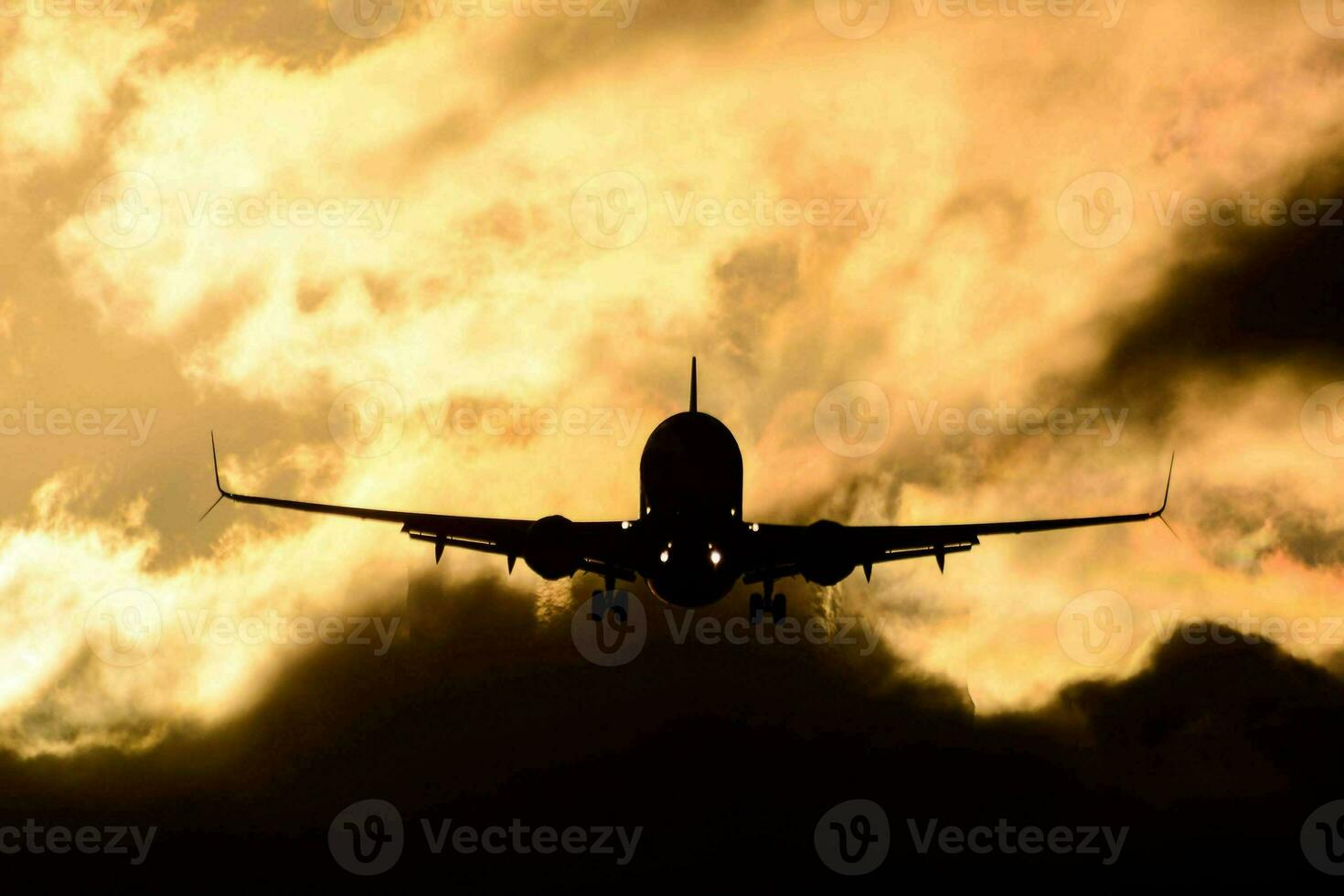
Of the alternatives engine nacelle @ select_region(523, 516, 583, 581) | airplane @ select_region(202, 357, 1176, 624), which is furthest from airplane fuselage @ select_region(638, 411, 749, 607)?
engine nacelle @ select_region(523, 516, 583, 581)

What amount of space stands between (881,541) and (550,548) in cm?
1746

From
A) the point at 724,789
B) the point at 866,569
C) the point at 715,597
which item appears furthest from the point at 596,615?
the point at 724,789

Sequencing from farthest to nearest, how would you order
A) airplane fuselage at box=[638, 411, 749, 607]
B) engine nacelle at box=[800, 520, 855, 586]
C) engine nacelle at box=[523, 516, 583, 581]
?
1. engine nacelle at box=[800, 520, 855, 586]
2. engine nacelle at box=[523, 516, 583, 581]
3. airplane fuselage at box=[638, 411, 749, 607]

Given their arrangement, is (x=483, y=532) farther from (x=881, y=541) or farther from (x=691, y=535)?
(x=881, y=541)

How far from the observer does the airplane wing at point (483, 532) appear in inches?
2192

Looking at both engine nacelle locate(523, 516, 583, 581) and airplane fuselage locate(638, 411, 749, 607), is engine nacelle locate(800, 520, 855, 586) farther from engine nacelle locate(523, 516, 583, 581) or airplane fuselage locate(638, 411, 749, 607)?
engine nacelle locate(523, 516, 583, 581)

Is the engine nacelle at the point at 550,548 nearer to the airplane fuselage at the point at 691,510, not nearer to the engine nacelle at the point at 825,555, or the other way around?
the airplane fuselage at the point at 691,510

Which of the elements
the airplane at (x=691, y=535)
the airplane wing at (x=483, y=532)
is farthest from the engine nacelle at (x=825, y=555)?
the airplane wing at (x=483, y=532)

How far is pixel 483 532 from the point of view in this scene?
188 ft

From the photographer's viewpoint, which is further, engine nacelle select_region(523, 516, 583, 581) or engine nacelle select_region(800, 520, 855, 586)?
engine nacelle select_region(800, 520, 855, 586)

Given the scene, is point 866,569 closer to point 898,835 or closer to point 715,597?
point 715,597

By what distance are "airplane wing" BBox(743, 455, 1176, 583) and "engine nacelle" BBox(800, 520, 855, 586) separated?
9 cm

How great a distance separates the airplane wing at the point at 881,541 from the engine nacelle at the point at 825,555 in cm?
9

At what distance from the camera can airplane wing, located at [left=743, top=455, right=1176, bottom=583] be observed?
56.4 metres
